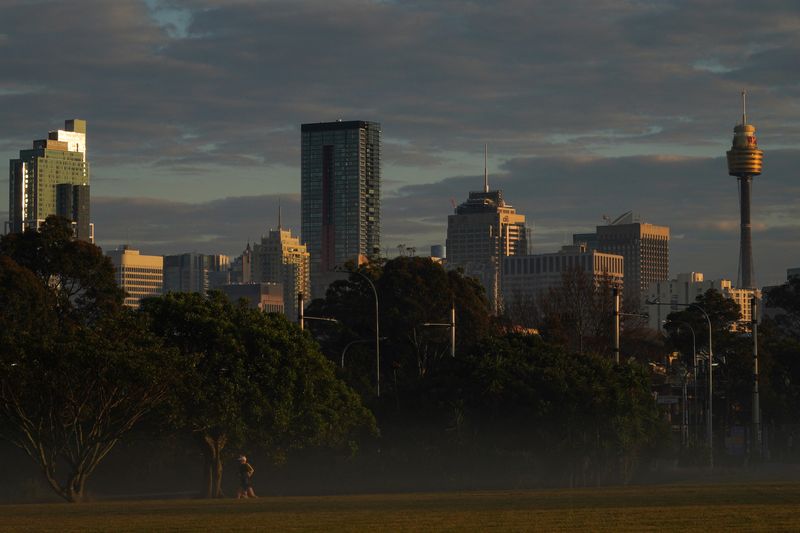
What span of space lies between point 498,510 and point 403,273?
63063mm

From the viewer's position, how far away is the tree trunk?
197 ft

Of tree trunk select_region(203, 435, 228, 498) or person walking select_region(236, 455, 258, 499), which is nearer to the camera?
person walking select_region(236, 455, 258, 499)

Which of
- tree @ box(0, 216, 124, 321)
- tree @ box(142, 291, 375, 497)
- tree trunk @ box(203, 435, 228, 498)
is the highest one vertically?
tree @ box(0, 216, 124, 321)

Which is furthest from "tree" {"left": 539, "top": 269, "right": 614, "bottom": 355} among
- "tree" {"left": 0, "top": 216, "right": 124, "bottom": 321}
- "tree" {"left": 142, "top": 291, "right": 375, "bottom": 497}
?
"tree" {"left": 142, "top": 291, "right": 375, "bottom": 497}

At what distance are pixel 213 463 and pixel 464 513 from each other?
74.5ft

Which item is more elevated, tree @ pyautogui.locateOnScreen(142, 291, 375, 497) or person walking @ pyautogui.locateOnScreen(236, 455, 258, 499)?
tree @ pyautogui.locateOnScreen(142, 291, 375, 497)

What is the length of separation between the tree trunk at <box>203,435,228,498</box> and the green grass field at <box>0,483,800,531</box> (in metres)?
8.19

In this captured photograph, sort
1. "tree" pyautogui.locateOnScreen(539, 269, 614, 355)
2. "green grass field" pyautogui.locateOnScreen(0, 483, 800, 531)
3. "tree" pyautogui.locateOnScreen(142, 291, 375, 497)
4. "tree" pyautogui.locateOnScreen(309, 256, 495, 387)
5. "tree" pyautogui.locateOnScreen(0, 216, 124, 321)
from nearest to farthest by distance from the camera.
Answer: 1. "green grass field" pyautogui.locateOnScreen(0, 483, 800, 531)
2. "tree" pyautogui.locateOnScreen(142, 291, 375, 497)
3. "tree" pyautogui.locateOnScreen(0, 216, 124, 321)
4. "tree" pyautogui.locateOnScreen(309, 256, 495, 387)
5. "tree" pyautogui.locateOnScreen(539, 269, 614, 355)

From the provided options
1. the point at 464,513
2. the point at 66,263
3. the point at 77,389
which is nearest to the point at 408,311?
the point at 66,263

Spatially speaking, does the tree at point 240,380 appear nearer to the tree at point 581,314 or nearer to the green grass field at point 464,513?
the green grass field at point 464,513

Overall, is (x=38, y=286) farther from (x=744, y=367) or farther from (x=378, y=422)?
(x=744, y=367)

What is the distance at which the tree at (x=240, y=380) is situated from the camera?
59.0 meters

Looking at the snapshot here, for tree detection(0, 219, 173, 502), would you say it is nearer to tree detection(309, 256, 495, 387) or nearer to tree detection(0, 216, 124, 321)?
tree detection(0, 216, 124, 321)

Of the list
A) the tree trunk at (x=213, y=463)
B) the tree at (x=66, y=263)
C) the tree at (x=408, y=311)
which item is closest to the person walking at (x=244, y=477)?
the tree trunk at (x=213, y=463)
